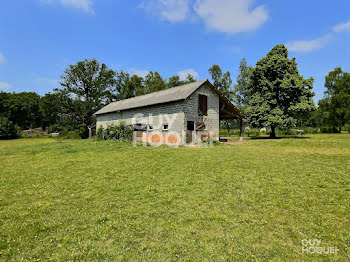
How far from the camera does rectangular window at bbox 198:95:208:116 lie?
20073mm

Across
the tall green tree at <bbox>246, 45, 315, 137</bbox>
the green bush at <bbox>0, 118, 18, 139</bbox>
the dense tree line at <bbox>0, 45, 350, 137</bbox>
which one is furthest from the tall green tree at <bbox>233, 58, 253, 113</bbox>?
the green bush at <bbox>0, 118, 18, 139</bbox>

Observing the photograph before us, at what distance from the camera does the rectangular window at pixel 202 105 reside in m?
20.1

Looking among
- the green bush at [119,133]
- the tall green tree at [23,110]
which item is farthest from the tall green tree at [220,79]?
the tall green tree at [23,110]

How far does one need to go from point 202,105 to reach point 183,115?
3.24m

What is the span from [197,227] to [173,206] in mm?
1098

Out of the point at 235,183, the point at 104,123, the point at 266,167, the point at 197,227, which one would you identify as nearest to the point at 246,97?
the point at 104,123

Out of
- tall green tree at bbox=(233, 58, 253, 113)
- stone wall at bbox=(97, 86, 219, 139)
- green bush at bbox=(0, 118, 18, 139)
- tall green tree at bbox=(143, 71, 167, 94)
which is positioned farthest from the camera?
tall green tree at bbox=(143, 71, 167, 94)

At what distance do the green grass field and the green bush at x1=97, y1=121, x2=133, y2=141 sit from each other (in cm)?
1244

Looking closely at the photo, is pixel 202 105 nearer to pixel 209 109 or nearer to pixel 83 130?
pixel 209 109

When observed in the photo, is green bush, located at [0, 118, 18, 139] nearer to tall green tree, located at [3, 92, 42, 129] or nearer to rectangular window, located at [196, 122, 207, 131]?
tall green tree, located at [3, 92, 42, 129]

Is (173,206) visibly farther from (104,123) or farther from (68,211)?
(104,123)

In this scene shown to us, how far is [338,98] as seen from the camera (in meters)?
42.1

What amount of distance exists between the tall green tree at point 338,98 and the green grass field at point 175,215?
4487cm

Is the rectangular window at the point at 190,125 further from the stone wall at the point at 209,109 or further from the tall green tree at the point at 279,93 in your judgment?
the tall green tree at the point at 279,93
